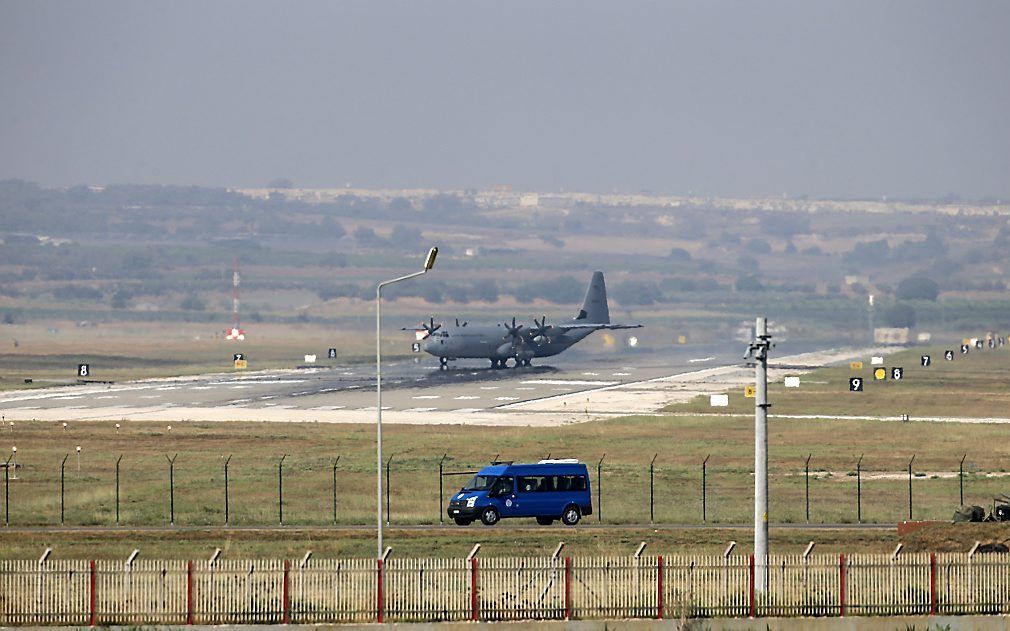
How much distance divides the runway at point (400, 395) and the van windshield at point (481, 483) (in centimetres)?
3814

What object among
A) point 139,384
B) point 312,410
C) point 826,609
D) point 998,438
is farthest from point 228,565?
point 139,384

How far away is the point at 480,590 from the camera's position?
116 ft

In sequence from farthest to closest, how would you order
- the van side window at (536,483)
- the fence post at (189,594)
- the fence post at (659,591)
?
1. the van side window at (536,483)
2. the fence post at (659,591)
3. the fence post at (189,594)

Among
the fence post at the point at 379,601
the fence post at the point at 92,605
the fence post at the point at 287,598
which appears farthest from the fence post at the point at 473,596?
the fence post at the point at 92,605

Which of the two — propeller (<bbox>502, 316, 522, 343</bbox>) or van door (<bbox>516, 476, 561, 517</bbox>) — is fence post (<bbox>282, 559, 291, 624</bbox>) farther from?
propeller (<bbox>502, 316, 522, 343</bbox>)

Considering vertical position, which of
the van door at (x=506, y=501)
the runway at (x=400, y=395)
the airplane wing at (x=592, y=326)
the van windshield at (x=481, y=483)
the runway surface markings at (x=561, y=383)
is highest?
the airplane wing at (x=592, y=326)

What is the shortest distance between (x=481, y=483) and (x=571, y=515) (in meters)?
3.42

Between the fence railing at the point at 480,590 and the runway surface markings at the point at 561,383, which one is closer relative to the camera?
the fence railing at the point at 480,590

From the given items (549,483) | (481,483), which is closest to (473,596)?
(549,483)

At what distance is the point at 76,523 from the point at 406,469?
18.5 meters

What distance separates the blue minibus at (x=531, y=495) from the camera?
2165 inches

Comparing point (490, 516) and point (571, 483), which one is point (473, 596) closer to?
point (490, 516)

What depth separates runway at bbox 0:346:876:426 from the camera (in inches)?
3944

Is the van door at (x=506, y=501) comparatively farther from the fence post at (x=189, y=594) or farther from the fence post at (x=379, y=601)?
the fence post at (x=189, y=594)
